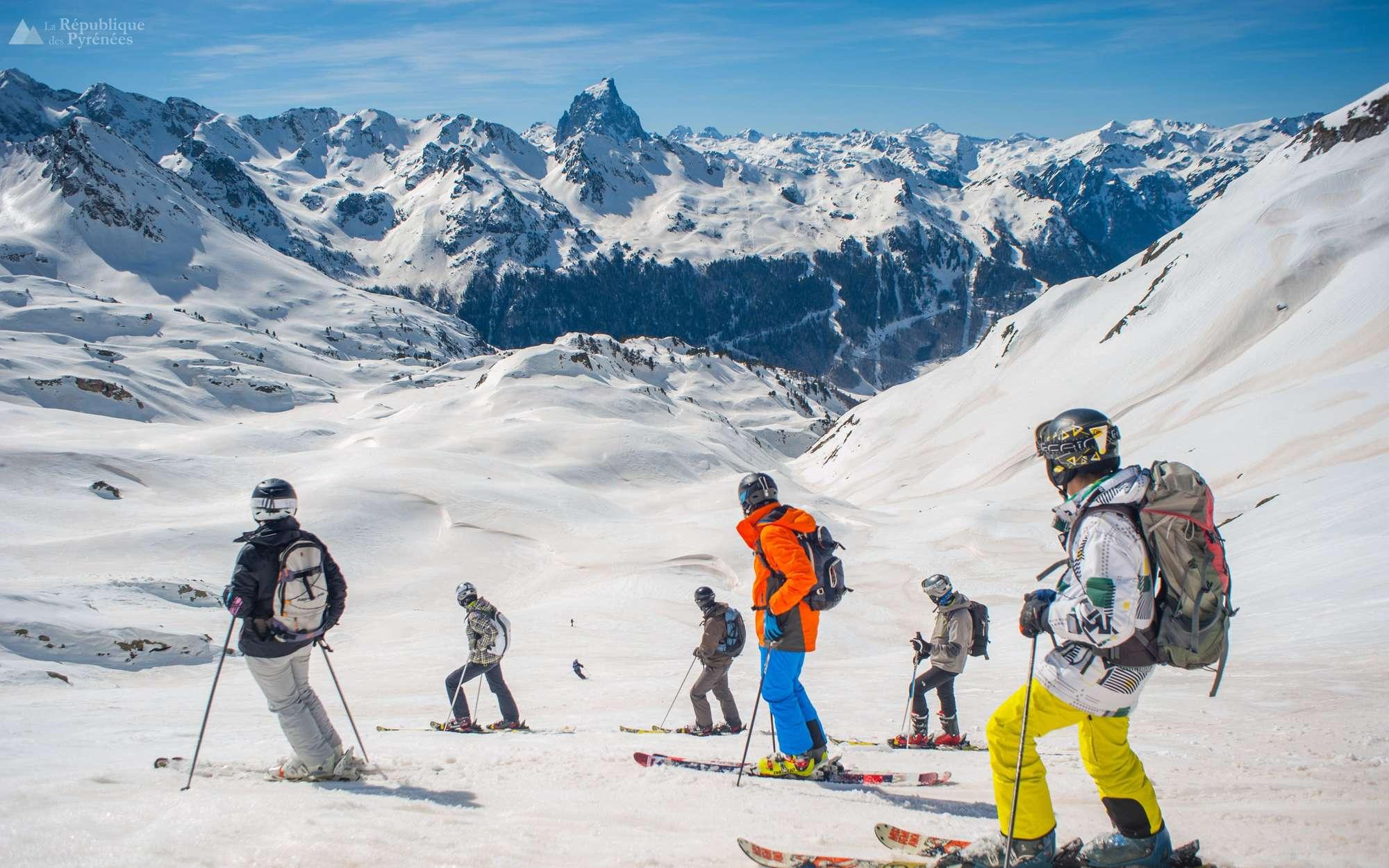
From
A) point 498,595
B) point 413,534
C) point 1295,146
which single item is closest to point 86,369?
point 413,534

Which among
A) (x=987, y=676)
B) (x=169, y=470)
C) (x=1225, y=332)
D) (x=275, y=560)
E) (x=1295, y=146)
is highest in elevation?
(x=1295, y=146)

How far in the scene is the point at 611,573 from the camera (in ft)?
102

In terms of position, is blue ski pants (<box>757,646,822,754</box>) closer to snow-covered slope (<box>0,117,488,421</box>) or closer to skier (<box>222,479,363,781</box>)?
skier (<box>222,479,363,781</box>)

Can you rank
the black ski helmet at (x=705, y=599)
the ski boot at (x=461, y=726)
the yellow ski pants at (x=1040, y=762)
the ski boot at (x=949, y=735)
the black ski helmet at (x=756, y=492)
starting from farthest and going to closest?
the ski boot at (x=461, y=726) < the black ski helmet at (x=705, y=599) < the ski boot at (x=949, y=735) < the black ski helmet at (x=756, y=492) < the yellow ski pants at (x=1040, y=762)

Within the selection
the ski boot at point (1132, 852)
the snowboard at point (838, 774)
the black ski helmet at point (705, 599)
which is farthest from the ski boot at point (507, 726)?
the ski boot at point (1132, 852)

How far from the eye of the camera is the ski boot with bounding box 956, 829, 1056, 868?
5445mm

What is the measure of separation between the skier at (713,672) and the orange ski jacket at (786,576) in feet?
9.87

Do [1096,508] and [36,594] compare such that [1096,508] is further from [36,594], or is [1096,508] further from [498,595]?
[498,595]

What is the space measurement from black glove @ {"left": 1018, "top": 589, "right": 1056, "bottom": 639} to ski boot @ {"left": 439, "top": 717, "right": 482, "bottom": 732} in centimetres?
874

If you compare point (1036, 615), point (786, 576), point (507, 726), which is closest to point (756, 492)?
point (786, 576)

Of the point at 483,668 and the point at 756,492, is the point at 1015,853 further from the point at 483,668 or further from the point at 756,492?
the point at 483,668

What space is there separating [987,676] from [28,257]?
23303 cm

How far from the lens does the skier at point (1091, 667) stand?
503 cm

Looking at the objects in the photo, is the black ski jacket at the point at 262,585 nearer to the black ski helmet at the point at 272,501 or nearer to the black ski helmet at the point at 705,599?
the black ski helmet at the point at 272,501
